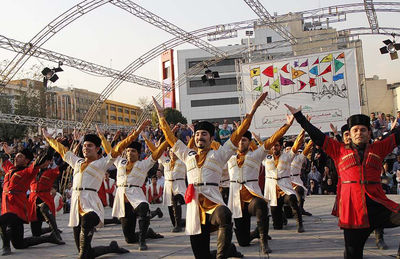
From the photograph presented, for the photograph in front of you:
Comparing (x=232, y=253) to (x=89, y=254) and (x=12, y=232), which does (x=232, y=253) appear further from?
(x=12, y=232)

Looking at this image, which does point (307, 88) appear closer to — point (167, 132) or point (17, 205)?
point (167, 132)

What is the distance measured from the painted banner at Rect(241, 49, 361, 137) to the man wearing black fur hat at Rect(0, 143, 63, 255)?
11.5 metres

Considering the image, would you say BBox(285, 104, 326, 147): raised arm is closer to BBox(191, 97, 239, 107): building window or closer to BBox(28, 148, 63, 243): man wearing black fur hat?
BBox(28, 148, 63, 243): man wearing black fur hat

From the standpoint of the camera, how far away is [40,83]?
37094 millimetres

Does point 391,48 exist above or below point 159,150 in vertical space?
above

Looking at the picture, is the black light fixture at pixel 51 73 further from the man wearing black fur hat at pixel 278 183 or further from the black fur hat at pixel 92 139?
the black fur hat at pixel 92 139

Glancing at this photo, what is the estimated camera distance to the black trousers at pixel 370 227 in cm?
476

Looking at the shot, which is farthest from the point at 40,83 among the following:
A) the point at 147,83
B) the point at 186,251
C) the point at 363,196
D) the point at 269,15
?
the point at 363,196

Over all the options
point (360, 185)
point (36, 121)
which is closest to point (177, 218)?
point (360, 185)

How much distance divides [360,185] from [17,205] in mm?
5971

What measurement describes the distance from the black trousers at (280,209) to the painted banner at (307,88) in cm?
902

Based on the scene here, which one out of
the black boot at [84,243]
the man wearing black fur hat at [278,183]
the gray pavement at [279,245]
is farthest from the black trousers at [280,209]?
the black boot at [84,243]

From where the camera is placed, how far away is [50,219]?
8.53m

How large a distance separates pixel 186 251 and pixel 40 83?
109 feet
